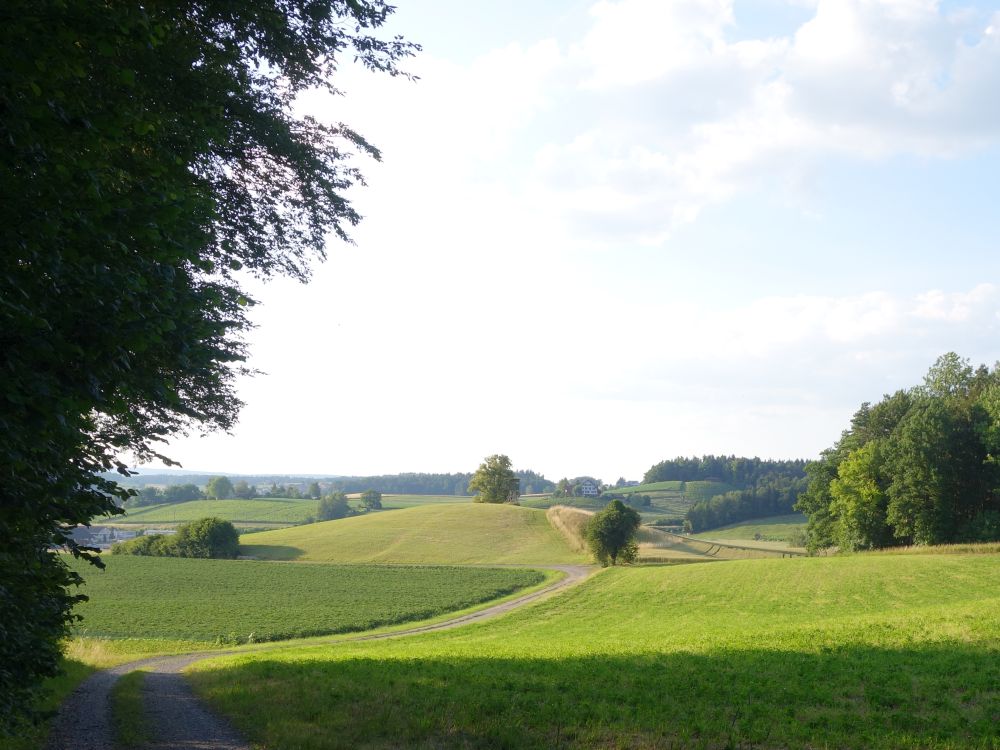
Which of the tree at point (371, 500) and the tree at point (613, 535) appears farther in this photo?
the tree at point (371, 500)

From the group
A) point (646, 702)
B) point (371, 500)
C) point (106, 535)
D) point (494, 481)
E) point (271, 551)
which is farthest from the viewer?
point (371, 500)

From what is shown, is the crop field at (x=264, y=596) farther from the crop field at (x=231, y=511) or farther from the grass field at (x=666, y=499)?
the grass field at (x=666, y=499)

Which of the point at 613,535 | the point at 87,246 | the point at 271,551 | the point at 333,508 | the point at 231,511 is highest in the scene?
the point at 87,246

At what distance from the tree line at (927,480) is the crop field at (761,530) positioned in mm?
52202

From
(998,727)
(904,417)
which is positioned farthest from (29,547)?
(904,417)

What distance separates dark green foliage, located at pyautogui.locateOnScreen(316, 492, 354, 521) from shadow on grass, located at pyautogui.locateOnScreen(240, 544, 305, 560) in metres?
52.4

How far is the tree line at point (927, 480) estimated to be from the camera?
60.0m

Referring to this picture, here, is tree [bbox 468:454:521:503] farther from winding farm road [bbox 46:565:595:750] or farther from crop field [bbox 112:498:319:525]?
winding farm road [bbox 46:565:595:750]

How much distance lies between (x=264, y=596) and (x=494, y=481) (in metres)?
70.8

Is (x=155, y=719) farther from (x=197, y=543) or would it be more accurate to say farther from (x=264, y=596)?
(x=197, y=543)

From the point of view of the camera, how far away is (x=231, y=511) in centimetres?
15050

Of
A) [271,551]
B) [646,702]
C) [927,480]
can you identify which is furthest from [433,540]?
[646,702]

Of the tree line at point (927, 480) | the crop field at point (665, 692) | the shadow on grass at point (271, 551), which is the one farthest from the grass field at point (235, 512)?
the crop field at point (665, 692)

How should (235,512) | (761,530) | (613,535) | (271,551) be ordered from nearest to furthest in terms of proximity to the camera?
(613,535), (271,551), (761,530), (235,512)
